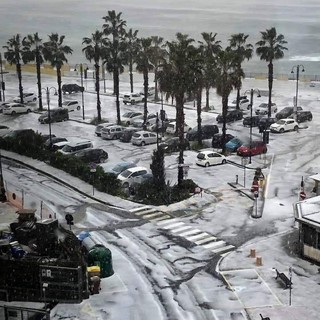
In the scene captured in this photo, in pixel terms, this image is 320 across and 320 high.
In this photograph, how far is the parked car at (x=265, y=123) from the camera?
6935 centimetres

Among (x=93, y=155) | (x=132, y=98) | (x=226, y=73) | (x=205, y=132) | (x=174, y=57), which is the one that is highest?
(x=174, y=57)

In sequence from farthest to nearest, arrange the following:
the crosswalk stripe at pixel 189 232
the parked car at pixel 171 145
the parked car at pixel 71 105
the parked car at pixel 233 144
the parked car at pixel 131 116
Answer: the parked car at pixel 71 105 → the parked car at pixel 131 116 → the parked car at pixel 233 144 → the parked car at pixel 171 145 → the crosswalk stripe at pixel 189 232

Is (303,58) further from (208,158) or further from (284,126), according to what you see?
(208,158)

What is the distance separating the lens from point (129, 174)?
50781 millimetres

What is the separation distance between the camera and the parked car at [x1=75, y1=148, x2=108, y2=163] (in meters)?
56.9

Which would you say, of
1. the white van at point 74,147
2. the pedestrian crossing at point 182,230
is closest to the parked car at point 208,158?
the white van at point 74,147

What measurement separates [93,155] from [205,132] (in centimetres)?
1412

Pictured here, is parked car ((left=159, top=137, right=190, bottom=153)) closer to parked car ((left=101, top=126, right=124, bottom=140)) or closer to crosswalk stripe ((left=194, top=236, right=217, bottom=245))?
parked car ((left=101, top=126, right=124, bottom=140))

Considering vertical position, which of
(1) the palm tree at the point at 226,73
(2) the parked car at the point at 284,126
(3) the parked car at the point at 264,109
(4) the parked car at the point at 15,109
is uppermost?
(1) the palm tree at the point at 226,73

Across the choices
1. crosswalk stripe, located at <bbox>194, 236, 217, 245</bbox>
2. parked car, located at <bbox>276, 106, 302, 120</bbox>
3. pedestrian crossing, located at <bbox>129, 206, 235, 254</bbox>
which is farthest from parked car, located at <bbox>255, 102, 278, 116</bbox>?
crosswalk stripe, located at <bbox>194, 236, 217, 245</bbox>

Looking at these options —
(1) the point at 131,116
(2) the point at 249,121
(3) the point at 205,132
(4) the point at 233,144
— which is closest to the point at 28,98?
(1) the point at 131,116

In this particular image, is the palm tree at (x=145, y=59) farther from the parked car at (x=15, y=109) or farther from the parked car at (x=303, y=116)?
the parked car at (x=303, y=116)

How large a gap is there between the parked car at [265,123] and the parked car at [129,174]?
21012 millimetres

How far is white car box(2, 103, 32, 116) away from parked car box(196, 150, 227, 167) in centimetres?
3017
